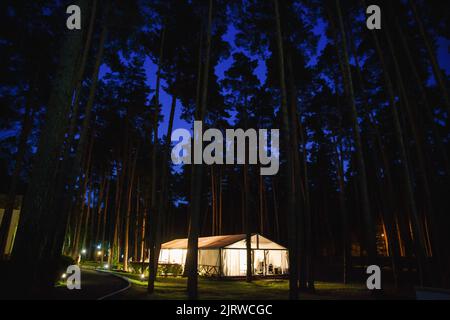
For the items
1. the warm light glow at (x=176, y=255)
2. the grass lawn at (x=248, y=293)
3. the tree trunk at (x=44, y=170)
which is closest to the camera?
the tree trunk at (x=44, y=170)

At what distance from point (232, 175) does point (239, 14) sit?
77.8ft

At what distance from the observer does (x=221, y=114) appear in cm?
1906

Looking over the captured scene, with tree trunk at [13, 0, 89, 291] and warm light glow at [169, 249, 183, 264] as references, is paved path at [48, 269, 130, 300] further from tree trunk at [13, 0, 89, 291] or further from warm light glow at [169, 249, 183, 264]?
warm light glow at [169, 249, 183, 264]

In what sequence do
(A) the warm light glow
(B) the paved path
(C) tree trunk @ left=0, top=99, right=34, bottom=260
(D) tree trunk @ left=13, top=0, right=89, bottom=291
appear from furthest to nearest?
(A) the warm light glow → (C) tree trunk @ left=0, top=99, right=34, bottom=260 → (B) the paved path → (D) tree trunk @ left=13, top=0, right=89, bottom=291

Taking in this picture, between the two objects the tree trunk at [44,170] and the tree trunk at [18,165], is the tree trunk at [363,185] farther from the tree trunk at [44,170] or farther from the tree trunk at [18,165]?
the tree trunk at [18,165]

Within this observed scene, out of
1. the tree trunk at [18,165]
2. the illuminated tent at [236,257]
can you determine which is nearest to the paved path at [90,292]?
the tree trunk at [18,165]

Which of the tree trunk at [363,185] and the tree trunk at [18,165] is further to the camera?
the tree trunk at [18,165]

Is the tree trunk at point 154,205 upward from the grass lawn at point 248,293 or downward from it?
upward

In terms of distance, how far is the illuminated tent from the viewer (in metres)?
19.5

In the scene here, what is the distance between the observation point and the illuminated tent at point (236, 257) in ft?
64.1

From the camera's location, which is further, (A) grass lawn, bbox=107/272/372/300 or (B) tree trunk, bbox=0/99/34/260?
(B) tree trunk, bbox=0/99/34/260

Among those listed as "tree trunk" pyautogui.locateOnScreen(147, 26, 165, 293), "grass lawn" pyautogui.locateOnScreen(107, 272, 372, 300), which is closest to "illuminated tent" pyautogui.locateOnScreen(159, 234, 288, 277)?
"grass lawn" pyautogui.locateOnScreen(107, 272, 372, 300)

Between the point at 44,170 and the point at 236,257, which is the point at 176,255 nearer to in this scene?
the point at 236,257

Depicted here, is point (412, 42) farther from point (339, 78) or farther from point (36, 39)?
point (36, 39)
